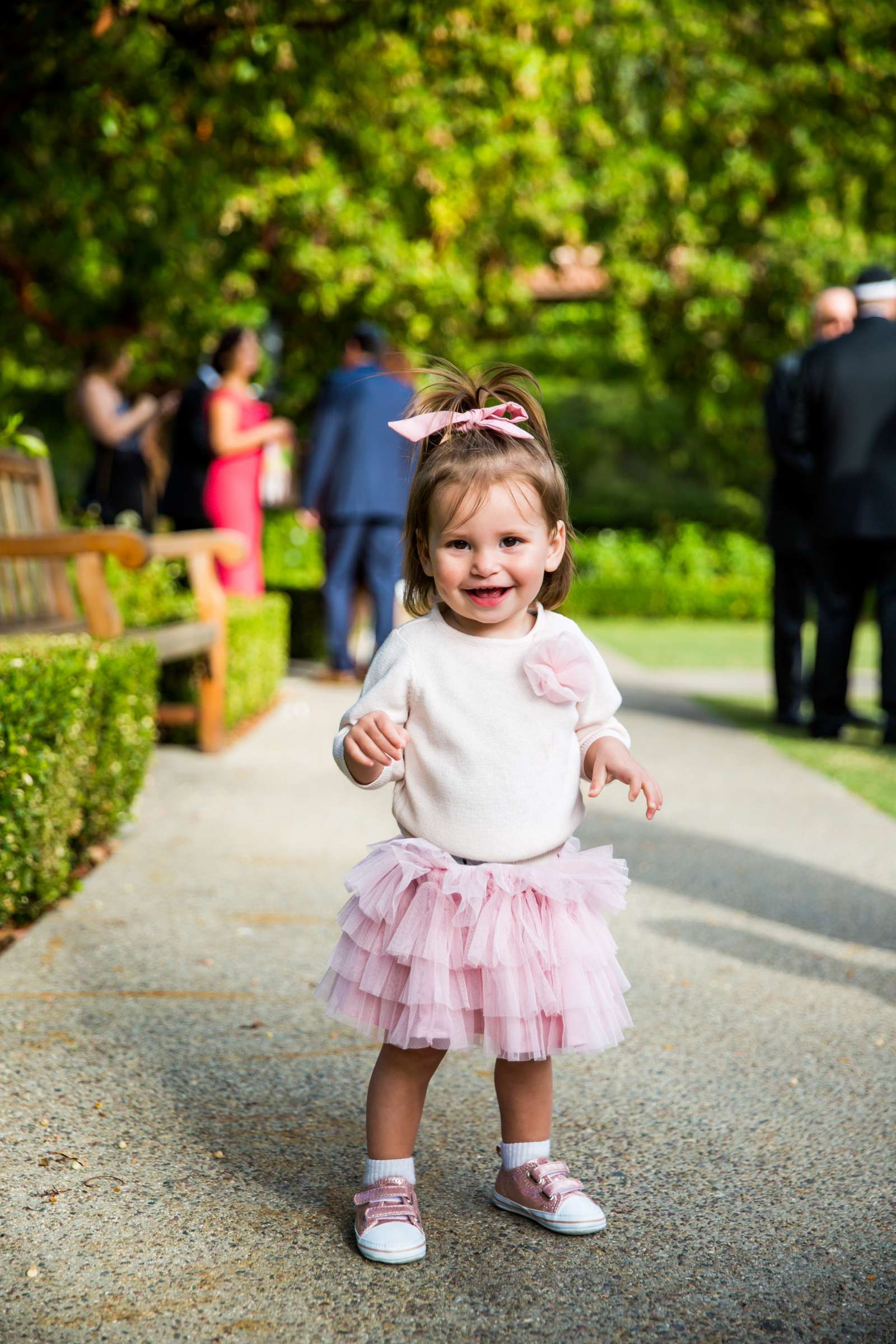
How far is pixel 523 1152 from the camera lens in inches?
91.4

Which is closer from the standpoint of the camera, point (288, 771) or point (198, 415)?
point (288, 771)

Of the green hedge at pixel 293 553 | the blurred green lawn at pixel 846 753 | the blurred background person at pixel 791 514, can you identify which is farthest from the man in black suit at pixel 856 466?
the green hedge at pixel 293 553

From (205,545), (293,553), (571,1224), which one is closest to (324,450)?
(205,545)

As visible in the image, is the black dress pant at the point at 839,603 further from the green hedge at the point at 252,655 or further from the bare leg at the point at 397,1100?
the bare leg at the point at 397,1100

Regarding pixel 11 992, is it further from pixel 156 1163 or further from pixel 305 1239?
pixel 305 1239

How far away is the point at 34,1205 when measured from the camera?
7.37ft

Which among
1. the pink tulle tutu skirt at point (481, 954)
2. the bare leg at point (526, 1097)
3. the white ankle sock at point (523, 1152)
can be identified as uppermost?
the pink tulle tutu skirt at point (481, 954)

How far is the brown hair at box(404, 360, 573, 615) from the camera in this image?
89.3 inches

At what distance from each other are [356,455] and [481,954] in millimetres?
7229

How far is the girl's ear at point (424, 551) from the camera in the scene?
92.7 inches

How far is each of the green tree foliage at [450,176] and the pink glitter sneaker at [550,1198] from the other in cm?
404

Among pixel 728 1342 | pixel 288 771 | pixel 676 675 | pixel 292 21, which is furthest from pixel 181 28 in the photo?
pixel 676 675

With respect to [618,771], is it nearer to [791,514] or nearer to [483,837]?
[483,837]

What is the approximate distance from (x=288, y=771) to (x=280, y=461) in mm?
10712
